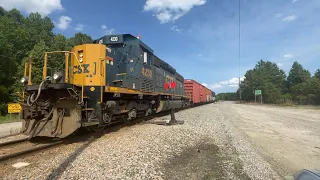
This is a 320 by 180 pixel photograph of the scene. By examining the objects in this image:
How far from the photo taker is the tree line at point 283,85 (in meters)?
51.3

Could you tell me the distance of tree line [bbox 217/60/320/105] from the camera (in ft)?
168

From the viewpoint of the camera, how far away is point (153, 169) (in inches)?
183

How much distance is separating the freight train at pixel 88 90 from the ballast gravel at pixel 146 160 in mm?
766

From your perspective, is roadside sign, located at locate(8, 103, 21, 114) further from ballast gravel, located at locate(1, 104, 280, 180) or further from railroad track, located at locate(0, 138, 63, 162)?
ballast gravel, located at locate(1, 104, 280, 180)

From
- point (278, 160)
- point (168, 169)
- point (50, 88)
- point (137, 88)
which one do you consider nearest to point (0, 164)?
point (50, 88)

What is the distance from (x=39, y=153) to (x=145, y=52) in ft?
22.3

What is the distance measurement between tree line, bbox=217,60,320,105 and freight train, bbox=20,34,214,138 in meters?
50.3

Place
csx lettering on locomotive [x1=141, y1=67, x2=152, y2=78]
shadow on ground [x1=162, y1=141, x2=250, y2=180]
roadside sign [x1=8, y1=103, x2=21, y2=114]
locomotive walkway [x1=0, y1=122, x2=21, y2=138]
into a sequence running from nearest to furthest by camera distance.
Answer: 1. shadow on ground [x1=162, y1=141, x2=250, y2=180]
2. locomotive walkway [x1=0, y1=122, x2=21, y2=138]
3. csx lettering on locomotive [x1=141, y1=67, x2=152, y2=78]
4. roadside sign [x1=8, y1=103, x2=21, y2=114]

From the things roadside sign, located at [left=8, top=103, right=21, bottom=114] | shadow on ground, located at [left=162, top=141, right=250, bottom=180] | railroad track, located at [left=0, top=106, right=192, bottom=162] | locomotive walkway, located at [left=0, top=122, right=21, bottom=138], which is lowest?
shadow on ground, located at [left=162, top=141, right=250, bottom=180]

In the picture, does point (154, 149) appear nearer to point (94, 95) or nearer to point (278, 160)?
point (94, 95)

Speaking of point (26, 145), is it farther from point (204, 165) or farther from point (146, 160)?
point (204, 165)

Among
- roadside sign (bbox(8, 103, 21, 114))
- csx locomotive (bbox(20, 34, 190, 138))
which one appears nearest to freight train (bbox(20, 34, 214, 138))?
csx locomotive (bbox(20, 34, 190, 138))

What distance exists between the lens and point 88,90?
7.25m

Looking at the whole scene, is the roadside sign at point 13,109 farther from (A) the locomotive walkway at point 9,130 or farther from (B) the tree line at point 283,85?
(B) the tree line at point 283,85
